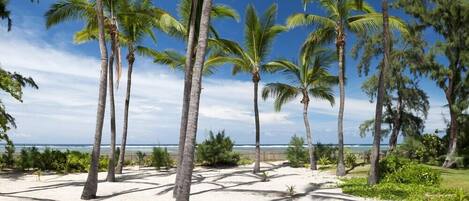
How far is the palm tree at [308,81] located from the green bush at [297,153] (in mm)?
2822

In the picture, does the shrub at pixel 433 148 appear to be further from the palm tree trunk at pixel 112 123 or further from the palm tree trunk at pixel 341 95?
the palm tree trunk at pixel 112 123

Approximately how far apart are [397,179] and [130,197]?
31.0 ft

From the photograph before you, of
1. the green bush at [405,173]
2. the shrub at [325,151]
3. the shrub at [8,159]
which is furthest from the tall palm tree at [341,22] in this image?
the shrub at [8,159]

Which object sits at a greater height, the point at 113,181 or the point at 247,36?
the point at 247,36

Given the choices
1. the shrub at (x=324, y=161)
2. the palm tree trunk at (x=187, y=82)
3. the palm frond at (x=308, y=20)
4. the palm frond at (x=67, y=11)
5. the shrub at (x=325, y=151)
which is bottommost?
the shrub at (x=324, y=161)

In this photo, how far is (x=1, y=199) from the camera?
1334 cm

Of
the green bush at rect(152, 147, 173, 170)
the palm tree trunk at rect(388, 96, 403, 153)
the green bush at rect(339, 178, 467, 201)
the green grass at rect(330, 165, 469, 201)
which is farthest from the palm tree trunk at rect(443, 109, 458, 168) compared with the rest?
the green bush at rect(152, 147, 173, 170)

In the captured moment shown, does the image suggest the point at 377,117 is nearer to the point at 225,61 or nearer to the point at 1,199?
the point at 225,61

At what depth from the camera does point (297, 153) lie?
29906mm

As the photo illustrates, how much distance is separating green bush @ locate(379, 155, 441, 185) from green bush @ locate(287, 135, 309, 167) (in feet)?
37.4

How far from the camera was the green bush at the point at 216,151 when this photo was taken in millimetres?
28266

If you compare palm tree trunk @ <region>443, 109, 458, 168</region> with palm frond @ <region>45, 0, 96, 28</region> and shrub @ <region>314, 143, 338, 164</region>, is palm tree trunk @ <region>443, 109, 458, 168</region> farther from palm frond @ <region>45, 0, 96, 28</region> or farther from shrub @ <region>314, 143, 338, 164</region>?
palm frond @ <region>45, 0, 96, 28</region>

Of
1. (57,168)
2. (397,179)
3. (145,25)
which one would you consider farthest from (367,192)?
(57,168)

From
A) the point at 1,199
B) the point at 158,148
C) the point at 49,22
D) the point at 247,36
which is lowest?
the point at 1,199
